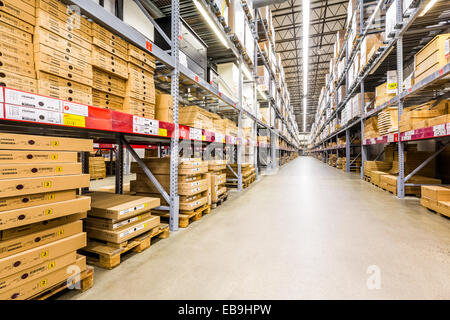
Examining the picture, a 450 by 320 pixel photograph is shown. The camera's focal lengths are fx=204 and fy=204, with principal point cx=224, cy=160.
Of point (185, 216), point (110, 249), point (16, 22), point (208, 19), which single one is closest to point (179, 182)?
point (185, 216)

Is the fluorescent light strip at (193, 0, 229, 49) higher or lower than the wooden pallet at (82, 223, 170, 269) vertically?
higher

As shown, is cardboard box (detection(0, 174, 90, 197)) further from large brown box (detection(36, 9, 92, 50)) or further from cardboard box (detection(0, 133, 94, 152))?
large brown box (detection(36, 9, 92, 50))

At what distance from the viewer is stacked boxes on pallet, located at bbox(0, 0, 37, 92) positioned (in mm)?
1226

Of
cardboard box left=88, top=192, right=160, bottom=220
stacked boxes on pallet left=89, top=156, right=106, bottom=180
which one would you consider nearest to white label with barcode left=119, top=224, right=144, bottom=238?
cardboard box left=88, top=192, right=160, bottom=220

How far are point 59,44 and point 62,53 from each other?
0.19 feet

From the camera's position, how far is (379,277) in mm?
1541

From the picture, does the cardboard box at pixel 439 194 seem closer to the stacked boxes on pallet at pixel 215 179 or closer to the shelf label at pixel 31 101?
the stacked boxes on pallet at pixel 215 179

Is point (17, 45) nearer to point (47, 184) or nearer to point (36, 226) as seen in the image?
point (47, 184)

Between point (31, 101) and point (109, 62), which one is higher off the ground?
point (109, 62)

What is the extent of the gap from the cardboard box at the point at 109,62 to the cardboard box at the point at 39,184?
3.36 feet

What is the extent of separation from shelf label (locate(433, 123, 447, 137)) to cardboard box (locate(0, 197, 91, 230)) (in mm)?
4692

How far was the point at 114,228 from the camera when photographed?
1.81 m

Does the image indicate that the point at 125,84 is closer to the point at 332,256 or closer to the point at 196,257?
Result: the point at 196,257

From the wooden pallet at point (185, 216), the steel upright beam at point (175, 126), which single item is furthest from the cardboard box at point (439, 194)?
the steel upright beam at point (175, 126)
